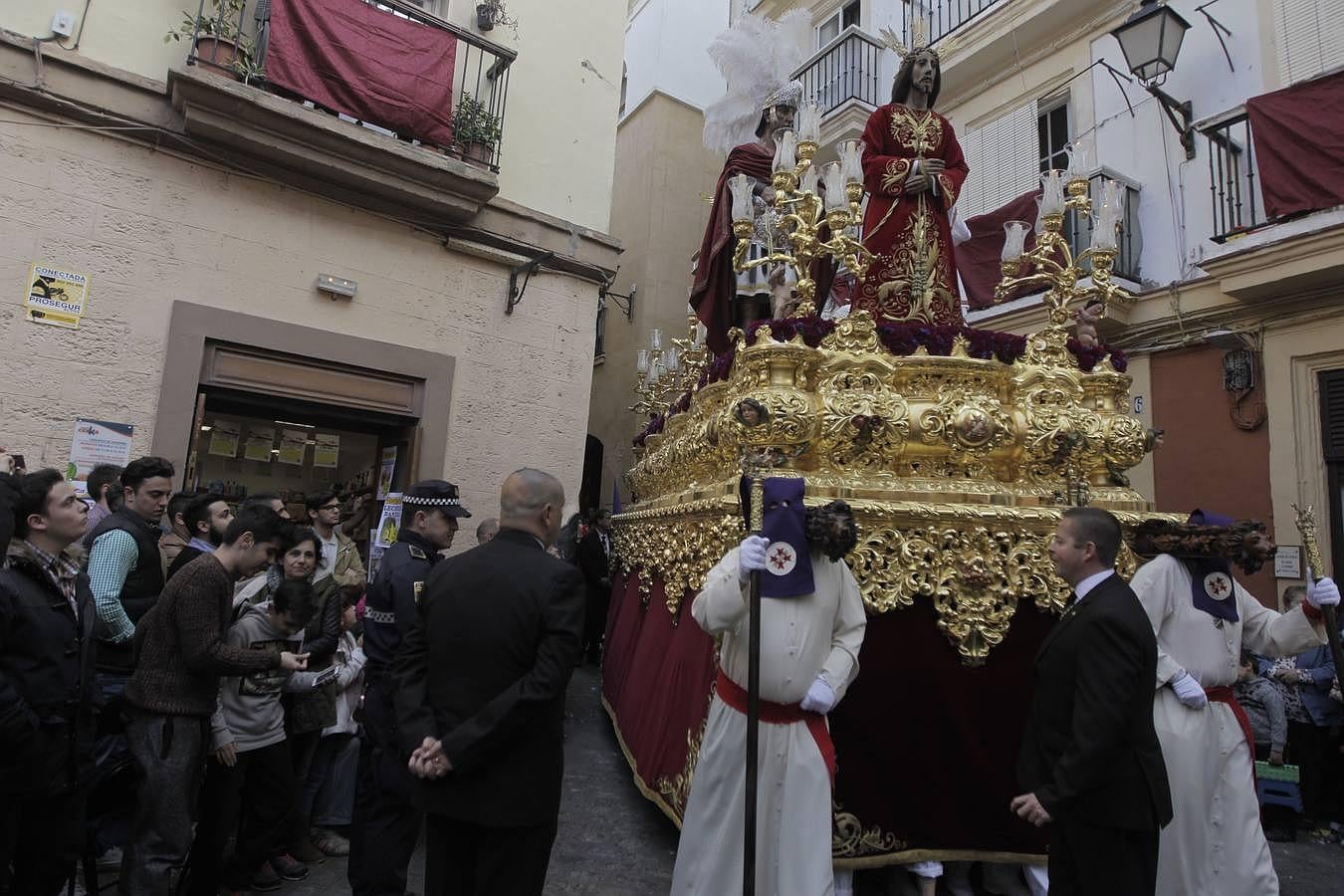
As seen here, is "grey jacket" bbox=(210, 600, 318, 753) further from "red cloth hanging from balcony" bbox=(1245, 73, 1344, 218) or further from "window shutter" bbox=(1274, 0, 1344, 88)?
"window shutter" bbox=(1274, 0, 1344, 88)

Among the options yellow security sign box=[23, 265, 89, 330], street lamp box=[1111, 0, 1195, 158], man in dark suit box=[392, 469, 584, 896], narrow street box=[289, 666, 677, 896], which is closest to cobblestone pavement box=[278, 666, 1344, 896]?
narrow street box=[289, 666, 677, 896]

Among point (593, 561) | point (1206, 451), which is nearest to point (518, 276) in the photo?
point (593, 561)

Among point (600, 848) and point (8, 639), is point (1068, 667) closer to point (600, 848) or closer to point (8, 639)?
point (600, 848)

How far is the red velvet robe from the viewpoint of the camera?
5059 mm

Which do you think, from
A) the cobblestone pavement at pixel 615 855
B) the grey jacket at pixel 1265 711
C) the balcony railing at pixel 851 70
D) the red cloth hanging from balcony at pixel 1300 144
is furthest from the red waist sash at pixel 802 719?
the balcony railing at pixel 851 70

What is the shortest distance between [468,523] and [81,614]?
14.7 feet

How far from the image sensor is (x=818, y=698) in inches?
114

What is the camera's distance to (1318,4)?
25.0 ft

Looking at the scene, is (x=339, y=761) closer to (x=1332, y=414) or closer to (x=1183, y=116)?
(x=1332, y=414)

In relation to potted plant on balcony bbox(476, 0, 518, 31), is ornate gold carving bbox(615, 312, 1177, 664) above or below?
below

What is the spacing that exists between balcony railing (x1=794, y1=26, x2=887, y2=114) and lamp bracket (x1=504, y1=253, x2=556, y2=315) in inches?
245

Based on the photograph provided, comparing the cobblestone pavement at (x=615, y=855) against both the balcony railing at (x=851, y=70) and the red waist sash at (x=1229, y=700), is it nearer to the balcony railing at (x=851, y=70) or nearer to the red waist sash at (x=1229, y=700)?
the red waist sash at (x=1229, y=700)

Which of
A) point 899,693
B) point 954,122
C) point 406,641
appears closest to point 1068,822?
point 899,693

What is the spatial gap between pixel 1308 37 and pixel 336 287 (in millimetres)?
9277
